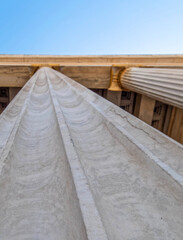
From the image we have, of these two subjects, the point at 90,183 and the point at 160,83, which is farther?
the point at 160,83

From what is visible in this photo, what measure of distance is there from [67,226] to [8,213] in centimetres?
26

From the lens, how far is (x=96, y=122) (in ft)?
4.69

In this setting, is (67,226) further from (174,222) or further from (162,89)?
(162,89)

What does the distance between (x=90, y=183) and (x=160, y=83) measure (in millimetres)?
2690

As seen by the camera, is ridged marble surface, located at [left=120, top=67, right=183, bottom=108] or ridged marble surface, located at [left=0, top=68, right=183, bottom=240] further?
ridged marble surface, located at [left=120, top=67, right=183, bottom=108]

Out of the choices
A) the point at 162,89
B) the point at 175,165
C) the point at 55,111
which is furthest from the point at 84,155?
the point at 162,89

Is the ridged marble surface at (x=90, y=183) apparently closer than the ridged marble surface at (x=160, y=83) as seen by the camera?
Yes

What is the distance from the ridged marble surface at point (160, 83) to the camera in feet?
8.29

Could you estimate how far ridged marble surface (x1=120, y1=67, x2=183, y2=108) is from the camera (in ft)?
8.29

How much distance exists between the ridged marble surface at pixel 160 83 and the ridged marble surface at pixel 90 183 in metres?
1.57

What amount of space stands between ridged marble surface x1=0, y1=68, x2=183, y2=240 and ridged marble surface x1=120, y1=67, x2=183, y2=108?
1.57m

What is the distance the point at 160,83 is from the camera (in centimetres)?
296

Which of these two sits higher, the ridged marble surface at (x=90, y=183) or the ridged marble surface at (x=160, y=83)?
the ridged marble surface at (x=160, y=83)

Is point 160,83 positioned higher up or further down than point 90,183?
higher up
